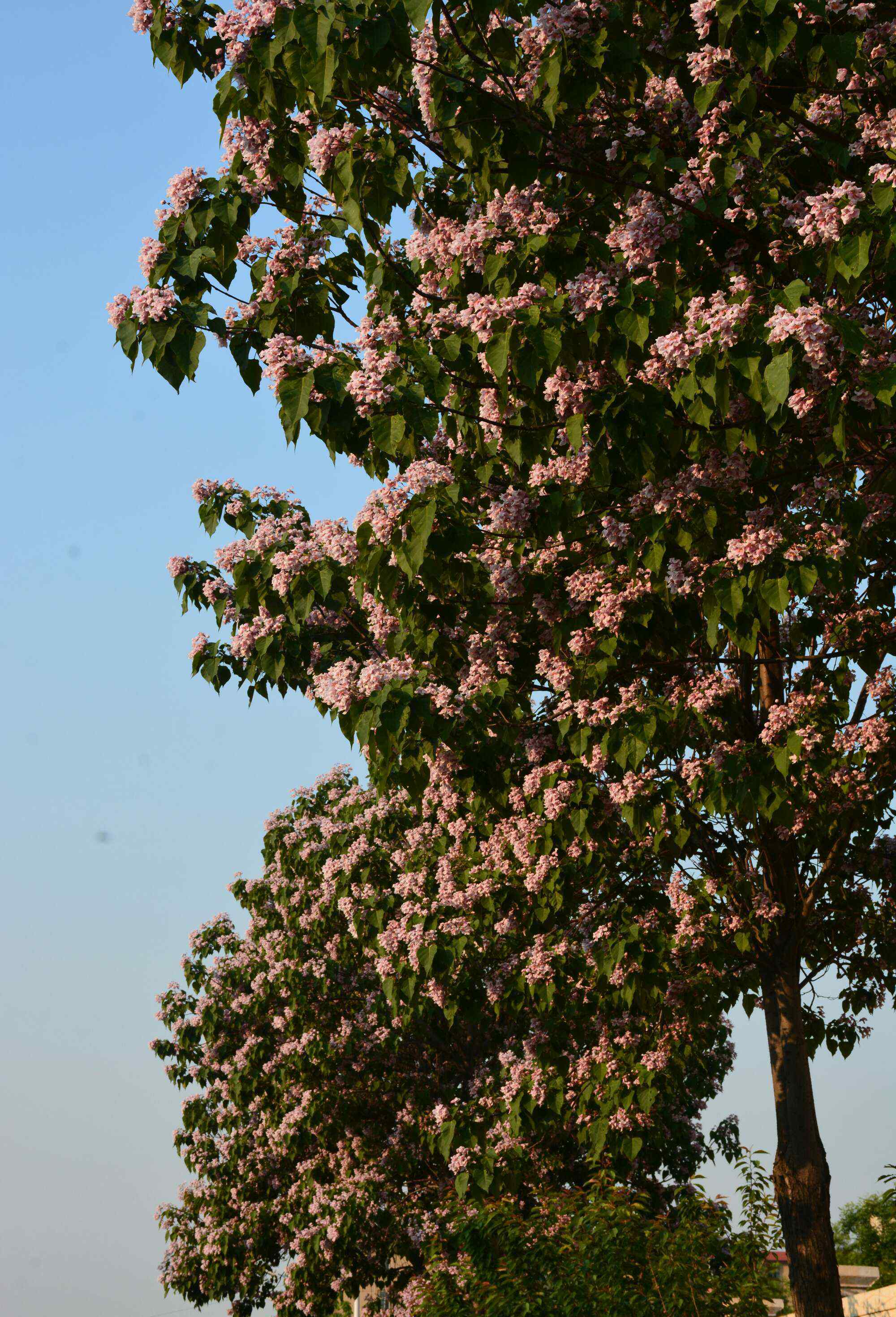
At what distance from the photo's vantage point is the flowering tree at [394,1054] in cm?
1112

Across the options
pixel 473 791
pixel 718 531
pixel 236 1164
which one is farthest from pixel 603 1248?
pixel 236 1164

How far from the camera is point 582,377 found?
7.80 meters

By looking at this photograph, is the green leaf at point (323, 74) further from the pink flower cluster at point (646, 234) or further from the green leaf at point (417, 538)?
the green leaf at point (417, 538)

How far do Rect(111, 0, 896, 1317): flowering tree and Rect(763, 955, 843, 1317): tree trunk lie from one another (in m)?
0.05

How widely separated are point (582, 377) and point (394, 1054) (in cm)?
1435

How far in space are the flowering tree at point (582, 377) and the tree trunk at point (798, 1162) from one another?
0.05 m

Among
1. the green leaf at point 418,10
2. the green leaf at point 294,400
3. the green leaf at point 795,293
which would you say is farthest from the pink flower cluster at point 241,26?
the green leaf at point 795,293

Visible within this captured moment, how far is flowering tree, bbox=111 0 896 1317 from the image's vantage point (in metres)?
6.90

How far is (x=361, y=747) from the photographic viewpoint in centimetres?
804

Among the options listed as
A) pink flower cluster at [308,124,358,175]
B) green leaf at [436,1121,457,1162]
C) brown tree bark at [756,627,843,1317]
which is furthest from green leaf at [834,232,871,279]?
green leaf at [436,1121,457,1162]

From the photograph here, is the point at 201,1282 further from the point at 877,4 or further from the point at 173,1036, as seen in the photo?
the point at 877,4

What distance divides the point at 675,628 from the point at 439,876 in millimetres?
3571

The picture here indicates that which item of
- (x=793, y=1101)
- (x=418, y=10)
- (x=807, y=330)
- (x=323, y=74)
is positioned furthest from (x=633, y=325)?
(x=793, y=1101)

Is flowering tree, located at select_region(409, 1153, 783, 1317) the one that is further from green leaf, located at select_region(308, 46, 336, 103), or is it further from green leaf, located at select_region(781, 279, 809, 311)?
green leaf, located at select_region(308, 46, 336, 103)
